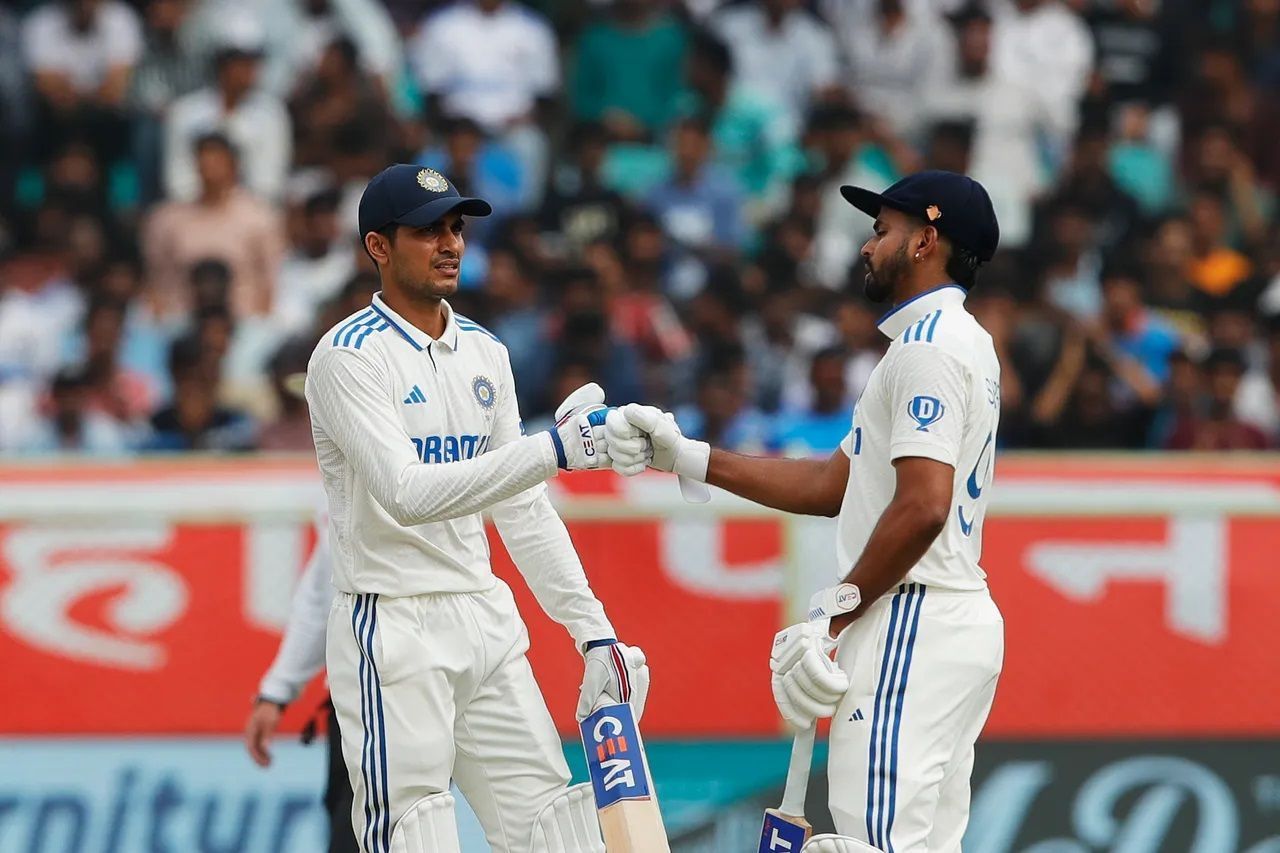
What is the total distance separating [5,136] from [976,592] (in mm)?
8430

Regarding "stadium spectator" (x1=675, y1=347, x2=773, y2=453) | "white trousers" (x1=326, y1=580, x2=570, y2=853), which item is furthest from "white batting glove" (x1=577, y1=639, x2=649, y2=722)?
"stadium spectator" (x1=675, y1=347, x2=773, y2=453)

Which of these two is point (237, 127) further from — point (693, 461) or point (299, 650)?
point (693, 461)

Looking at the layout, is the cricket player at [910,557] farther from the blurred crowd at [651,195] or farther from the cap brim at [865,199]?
the blurred crowd at [651,195]

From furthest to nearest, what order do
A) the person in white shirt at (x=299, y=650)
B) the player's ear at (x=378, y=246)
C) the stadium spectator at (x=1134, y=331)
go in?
the stadium spectator at (x=1134, y=331)
the person in white shirt at (x=299, y=650)
the player's ear at (x=378, y=246)

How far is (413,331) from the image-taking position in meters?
5.61

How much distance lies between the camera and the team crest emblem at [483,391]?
5660 millimetres

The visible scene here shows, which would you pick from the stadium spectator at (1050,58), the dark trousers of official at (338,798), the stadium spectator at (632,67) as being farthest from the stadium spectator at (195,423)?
the stadium spectator at (1050,58)

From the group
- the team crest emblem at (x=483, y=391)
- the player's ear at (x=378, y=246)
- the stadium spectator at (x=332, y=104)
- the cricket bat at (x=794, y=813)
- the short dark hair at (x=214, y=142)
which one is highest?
the stadium spectator at (x=332, y=104)

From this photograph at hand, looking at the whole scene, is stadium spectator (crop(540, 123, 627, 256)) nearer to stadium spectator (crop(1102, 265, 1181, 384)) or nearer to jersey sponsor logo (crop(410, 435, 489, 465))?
stadium spectator (crop(1102, 265, 1181, 384))

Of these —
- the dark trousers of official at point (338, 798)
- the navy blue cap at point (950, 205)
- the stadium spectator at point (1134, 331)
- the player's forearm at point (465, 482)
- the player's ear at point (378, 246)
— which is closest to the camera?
the player's forearm at point (465, 482)

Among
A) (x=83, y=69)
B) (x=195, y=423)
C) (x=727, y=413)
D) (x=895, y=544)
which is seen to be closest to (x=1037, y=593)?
(x=727, y=413)

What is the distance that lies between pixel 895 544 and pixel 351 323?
1.57m

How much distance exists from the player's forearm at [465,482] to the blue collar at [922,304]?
0.97 m

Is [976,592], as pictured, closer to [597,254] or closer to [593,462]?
[593,462]
